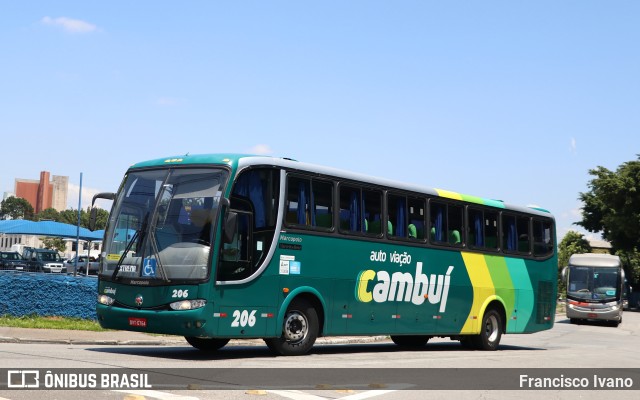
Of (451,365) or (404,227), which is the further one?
→ (404,227)

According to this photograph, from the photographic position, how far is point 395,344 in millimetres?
22234

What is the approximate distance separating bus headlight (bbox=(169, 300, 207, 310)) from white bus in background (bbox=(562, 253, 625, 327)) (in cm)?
3328

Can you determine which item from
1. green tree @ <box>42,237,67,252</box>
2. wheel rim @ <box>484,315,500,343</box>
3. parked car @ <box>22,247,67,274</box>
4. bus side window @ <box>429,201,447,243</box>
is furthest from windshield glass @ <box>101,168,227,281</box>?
green tree @ <box>42,237,67,252</box>

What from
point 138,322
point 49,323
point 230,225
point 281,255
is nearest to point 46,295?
point 49,323

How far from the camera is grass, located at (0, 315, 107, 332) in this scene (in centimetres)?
1992

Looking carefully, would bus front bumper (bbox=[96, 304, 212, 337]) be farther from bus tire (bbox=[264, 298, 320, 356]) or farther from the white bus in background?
the white bus in background

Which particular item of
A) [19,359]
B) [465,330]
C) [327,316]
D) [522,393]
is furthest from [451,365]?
[19,359]

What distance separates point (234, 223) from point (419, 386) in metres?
4.16

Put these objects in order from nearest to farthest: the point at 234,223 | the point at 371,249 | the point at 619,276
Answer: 1. the point at 234,223
2. the point at 371,249
3. the point at 619,276

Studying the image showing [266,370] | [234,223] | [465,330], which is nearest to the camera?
[266,370]

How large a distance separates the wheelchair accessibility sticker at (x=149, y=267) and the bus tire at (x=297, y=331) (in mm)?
2452

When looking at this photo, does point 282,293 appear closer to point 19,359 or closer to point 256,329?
point 256,329

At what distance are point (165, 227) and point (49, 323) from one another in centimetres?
751

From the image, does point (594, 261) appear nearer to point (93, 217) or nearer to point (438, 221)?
point (438, 221)
